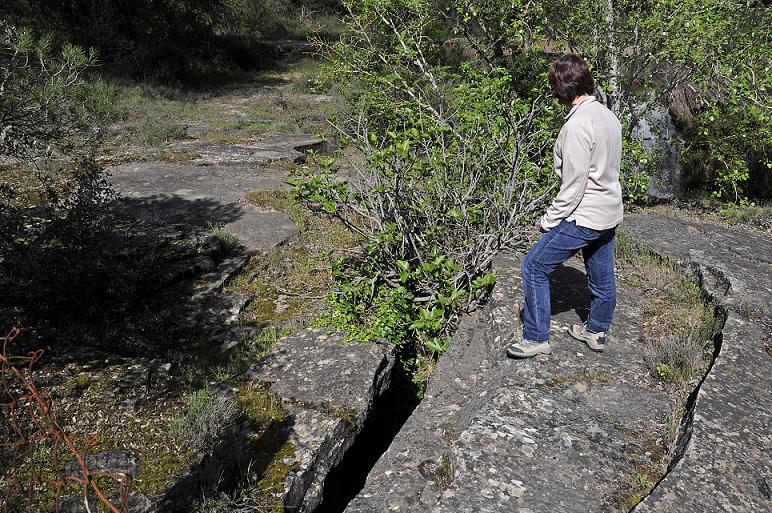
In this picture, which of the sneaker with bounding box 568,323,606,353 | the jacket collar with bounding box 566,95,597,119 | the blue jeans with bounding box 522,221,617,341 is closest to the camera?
the jacket collar with bounding box 566,95,597,119

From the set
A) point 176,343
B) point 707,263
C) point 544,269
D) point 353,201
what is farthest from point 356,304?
point 707,263

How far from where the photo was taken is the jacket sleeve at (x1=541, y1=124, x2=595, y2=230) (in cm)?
305

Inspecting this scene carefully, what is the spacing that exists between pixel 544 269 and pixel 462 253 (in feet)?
3.45

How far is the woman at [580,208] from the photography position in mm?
3070

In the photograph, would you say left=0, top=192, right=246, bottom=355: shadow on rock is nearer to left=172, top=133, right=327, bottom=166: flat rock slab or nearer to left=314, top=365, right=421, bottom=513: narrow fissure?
left=314, top=365, right=421, bottom=513: narrow fissure

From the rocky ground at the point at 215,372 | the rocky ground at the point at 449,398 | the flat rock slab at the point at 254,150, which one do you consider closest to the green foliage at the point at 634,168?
the rocky ground at the point at 449,398

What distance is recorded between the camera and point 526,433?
2.77 meters

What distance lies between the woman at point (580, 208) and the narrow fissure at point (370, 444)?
3.72ft

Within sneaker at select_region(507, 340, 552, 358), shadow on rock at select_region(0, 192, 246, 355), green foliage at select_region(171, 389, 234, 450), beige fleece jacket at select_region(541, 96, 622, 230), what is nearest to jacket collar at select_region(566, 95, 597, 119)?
beige fleece jacket at select_region(541, 96, 622, 230)

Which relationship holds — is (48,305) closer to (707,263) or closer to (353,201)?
(353,201)

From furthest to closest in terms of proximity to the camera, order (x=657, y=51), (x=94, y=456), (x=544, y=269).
A: 1. (x=657, y=51)
2. (x=544, y=269)
3. (x=94, y=456)

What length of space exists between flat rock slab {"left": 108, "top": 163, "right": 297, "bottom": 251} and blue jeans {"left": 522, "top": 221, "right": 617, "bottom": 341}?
352 cm

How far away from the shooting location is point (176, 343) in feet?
14.4

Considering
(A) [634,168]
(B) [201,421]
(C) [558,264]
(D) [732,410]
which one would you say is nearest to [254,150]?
(A) [634,168]
